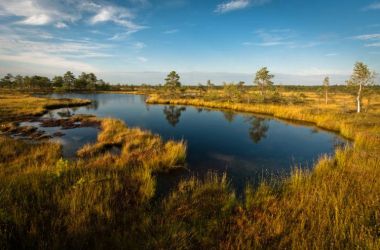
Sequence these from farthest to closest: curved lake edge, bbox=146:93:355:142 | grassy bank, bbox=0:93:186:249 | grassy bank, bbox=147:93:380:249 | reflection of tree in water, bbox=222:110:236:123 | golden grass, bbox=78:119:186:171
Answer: reflection of tree in water, bbox=222:110:236:123, curved lake edge, bbox=146:93:355:142, golden grass, bbox=78:119:186:171, grassy bank, bbox=147:93:380:249, grassy bank, bbox=0:93:186:249

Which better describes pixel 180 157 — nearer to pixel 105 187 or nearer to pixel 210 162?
pixel 210 162

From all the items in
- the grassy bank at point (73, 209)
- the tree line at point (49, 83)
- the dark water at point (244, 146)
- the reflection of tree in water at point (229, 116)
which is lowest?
the dark water at point (244, 146)

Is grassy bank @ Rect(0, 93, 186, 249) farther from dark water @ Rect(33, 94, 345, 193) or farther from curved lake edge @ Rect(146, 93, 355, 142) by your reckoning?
curved lake edge @ Rect(146, 93, 355, 142)

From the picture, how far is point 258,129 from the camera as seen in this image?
2294 cm

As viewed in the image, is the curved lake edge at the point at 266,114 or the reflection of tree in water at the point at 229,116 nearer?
the curved lake edge at the point at 266,114

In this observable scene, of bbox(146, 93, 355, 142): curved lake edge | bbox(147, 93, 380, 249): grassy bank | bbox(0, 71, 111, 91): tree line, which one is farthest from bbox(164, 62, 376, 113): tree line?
bbox(0, 71, 111, 91): tree line

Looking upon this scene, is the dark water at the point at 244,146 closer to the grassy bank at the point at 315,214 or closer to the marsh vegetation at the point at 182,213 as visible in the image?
the marsh vegetation at the point at 182,213

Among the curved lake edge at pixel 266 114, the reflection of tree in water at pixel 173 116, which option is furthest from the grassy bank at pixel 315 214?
the reflection of tree in water at pixel 173 116

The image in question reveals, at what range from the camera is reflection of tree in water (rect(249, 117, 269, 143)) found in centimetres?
1952

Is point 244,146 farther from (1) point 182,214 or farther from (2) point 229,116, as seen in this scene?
(2) point 229,116

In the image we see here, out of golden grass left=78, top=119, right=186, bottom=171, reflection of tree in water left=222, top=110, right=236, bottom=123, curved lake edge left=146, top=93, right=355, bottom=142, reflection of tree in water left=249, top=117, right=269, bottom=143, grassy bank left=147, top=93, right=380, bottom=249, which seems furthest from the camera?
reflection of tree in water left=222, top=110, right=236, bottom=123

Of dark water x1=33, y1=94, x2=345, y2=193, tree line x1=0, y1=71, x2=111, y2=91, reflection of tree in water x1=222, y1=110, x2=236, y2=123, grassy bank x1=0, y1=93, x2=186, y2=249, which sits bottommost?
dark water x1=33, y1=94, x2=345, y2=193

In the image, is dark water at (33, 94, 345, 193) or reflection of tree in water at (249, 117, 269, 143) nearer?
dark water at (33, 94, 345, 193)

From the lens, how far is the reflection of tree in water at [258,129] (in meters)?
19.5
